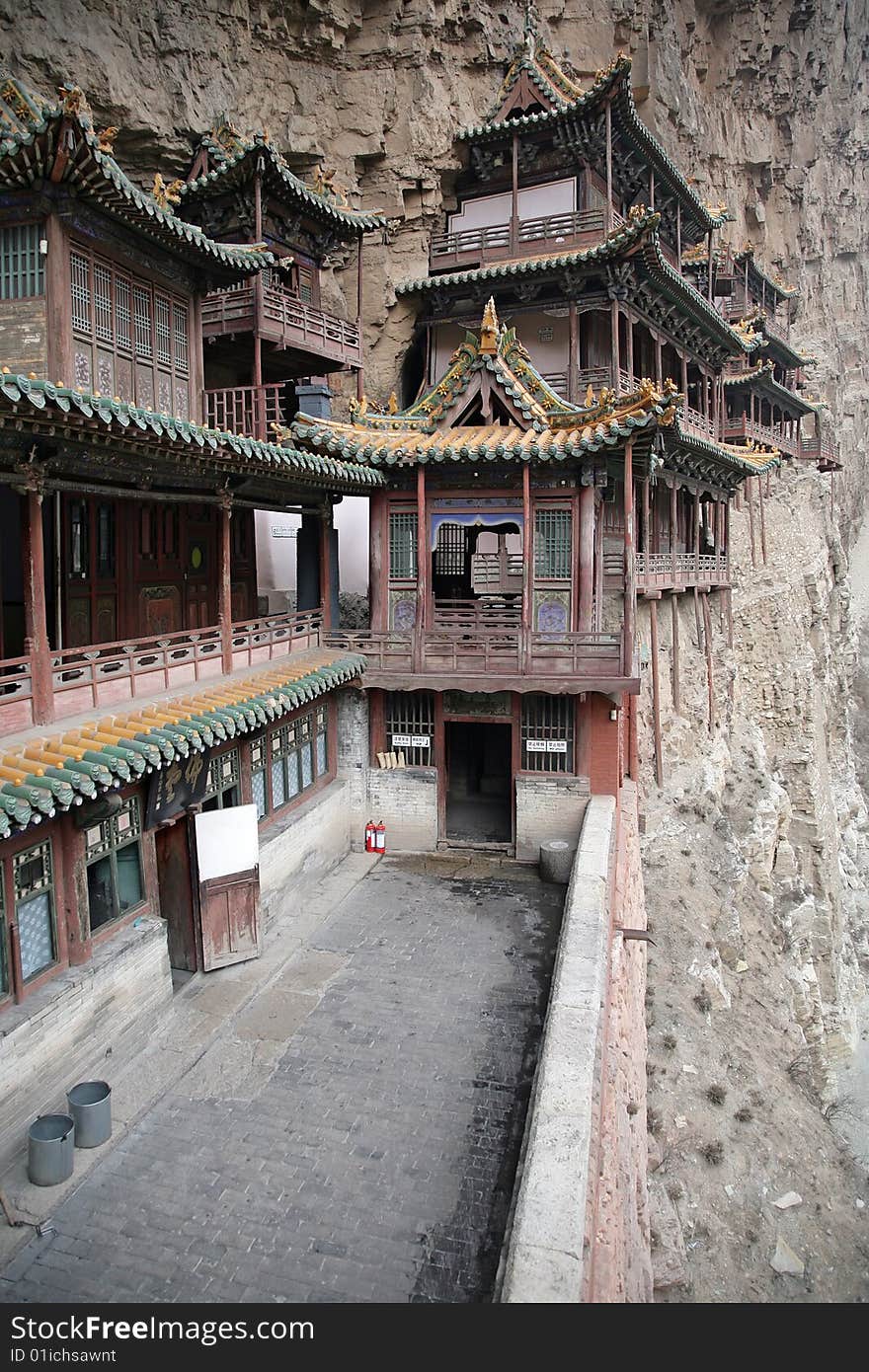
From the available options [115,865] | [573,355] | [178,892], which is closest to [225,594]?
[178,892]

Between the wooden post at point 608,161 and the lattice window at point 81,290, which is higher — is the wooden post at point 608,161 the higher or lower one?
the higher one

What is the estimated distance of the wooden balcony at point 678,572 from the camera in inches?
811

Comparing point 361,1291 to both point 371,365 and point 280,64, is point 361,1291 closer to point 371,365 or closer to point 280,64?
point 371,365

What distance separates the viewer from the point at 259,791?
45.9 feet

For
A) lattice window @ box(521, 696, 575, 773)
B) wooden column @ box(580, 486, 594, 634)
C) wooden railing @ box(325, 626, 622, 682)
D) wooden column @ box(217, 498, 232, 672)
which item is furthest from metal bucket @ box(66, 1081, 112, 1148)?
wooden column @ box(580, 486, 594, 634)

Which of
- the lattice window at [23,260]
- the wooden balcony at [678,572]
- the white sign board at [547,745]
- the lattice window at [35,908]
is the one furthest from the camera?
the wooden balcony at [678,572]

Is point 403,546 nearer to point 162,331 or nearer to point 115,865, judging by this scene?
point 162,331

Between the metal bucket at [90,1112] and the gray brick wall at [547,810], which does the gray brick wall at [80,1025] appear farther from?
the gray brick wall at [547,810]

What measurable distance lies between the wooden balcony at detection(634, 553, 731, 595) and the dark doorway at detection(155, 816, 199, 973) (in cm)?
1196

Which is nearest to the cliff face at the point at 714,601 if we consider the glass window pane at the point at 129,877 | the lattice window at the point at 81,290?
the glass window pane at the point at 129,877

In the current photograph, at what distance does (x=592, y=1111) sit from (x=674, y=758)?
1544cm

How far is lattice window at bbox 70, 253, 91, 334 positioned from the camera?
11.9 metres

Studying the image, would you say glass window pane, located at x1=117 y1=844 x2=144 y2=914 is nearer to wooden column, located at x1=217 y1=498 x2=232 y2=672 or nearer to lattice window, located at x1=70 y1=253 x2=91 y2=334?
wooden column, located at x1=217 y1=498 x2=232 y2=672

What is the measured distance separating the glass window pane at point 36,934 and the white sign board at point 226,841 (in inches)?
102
